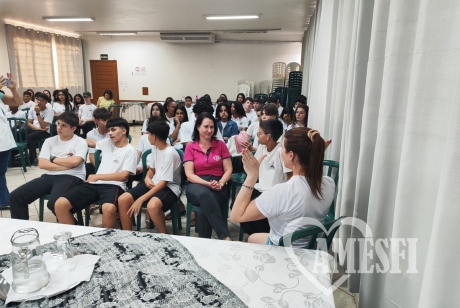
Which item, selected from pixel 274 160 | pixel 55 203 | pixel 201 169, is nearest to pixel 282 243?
pixel 274 160

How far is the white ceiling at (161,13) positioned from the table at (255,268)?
5081 millimetres

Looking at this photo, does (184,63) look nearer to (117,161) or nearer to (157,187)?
(117,161)

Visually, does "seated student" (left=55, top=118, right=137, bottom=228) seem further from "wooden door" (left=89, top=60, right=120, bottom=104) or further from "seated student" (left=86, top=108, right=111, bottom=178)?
"wooden door" (left=89, top=60, right=120, bottom=104)

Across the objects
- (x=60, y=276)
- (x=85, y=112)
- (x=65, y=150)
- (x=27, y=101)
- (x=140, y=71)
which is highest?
(x=140, y=71)

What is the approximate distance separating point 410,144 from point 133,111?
30.2 ft

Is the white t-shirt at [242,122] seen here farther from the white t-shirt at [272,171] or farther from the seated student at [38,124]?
the seated student at [38,124]

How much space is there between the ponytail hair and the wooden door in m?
9.96

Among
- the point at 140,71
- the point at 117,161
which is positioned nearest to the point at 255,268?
the point at 117,161

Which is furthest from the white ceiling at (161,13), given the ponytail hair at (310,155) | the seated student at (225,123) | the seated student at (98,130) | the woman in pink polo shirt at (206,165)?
the ponytail hair at (310,155)

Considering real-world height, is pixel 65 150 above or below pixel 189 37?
below

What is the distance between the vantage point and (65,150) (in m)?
2.71

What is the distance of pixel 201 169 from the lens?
2615mm

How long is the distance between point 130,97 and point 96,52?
1.92m

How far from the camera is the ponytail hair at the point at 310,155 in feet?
4.69
